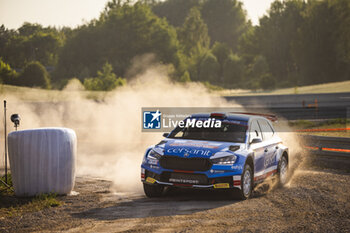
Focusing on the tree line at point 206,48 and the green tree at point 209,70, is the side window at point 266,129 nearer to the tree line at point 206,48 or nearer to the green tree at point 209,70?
the tree line at point 206,48

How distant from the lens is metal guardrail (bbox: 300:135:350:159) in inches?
513

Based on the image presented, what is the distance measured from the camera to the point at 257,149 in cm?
945

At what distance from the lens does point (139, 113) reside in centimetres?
2502

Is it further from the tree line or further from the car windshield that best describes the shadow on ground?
the tree line

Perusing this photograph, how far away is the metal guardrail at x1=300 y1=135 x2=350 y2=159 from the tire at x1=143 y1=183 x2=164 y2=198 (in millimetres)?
5986

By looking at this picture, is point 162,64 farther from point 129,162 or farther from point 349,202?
point 349,202

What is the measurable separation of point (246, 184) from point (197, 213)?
1573mm

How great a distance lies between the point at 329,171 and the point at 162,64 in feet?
259

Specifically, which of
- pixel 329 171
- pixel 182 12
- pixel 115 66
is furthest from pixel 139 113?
pixel 182 12

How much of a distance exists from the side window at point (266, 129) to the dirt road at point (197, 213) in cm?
116

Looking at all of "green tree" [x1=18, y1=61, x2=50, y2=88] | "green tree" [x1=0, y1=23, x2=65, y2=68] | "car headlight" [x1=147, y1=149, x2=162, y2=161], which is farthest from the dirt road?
"green tree" [x1=0, y1=23, x2=65, y2=68]

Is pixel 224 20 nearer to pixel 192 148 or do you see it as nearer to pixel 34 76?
pixel 34 76

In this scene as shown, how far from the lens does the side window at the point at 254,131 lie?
9.65m

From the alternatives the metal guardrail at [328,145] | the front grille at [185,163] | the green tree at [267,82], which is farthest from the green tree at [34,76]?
the front grille at [185,163]
